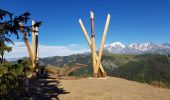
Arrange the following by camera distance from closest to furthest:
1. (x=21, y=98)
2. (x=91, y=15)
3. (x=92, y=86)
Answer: (x=21, y=98) < (x=92, y=86) < (x=91, y=15)

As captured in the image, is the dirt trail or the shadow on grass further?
the dirt trail

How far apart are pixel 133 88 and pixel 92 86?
2763mm

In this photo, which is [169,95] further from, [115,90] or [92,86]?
[92,86]

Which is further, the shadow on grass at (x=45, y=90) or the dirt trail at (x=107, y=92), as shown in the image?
the dirt trail at (x=107, y=92)

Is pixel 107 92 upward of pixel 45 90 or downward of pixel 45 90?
downward

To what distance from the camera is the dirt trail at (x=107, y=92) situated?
59.6 feet

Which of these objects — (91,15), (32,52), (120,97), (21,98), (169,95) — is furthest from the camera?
(91,15)

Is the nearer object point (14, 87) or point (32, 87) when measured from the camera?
point (14, 87)

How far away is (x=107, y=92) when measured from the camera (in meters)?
19.4

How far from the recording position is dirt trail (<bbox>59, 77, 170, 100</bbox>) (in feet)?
59.6

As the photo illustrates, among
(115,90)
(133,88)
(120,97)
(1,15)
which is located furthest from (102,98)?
(1,15)

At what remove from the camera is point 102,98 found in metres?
18.0

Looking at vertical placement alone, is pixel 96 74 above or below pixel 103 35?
below

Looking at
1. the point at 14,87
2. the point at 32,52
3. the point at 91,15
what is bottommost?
the point at 14,87
